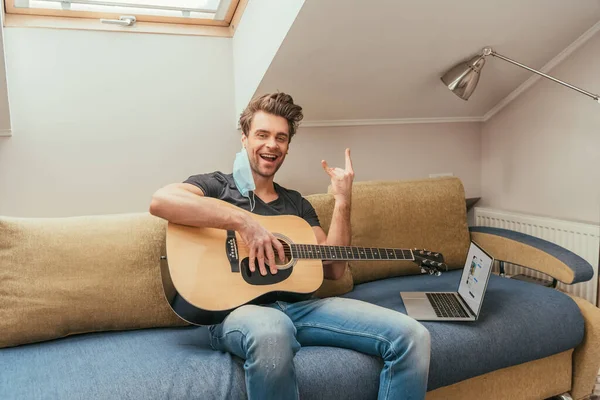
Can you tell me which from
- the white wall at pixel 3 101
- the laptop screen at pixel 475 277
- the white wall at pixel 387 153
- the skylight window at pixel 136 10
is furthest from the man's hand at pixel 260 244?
the skylight window at pixel 136 10

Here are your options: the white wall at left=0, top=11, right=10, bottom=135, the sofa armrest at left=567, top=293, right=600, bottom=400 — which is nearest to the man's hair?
the white wall at left=0, top=11, right=10, bottom=135

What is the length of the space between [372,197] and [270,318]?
98 centimetres

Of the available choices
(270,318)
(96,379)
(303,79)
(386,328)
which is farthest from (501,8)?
(96,379)

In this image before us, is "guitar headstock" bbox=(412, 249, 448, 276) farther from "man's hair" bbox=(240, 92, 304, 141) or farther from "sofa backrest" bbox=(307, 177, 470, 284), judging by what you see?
"man's hair" bbox=(240, 92, 304, 141)

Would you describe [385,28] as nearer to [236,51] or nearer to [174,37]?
[236,51]

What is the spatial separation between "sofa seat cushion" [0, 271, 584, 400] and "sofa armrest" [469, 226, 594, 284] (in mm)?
99

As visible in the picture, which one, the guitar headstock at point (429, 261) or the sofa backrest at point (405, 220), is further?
the sofa backrest at point (405, 220)

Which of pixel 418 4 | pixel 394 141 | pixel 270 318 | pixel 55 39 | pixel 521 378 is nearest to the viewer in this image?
pixel 270 318

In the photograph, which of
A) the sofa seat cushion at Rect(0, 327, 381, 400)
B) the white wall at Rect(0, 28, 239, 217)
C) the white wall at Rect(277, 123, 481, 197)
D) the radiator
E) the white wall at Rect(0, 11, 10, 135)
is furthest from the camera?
the white wall at Rect(277, 123, 481, 197)

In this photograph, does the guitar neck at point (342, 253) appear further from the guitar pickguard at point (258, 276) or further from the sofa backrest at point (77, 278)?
the sofa backrest at point (77, 278)

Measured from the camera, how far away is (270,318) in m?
1.45

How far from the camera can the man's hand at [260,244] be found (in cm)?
158

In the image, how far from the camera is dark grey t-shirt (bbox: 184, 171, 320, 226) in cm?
177

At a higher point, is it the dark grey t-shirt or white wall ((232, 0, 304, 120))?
white wall ((232, 0, 304, 120))
